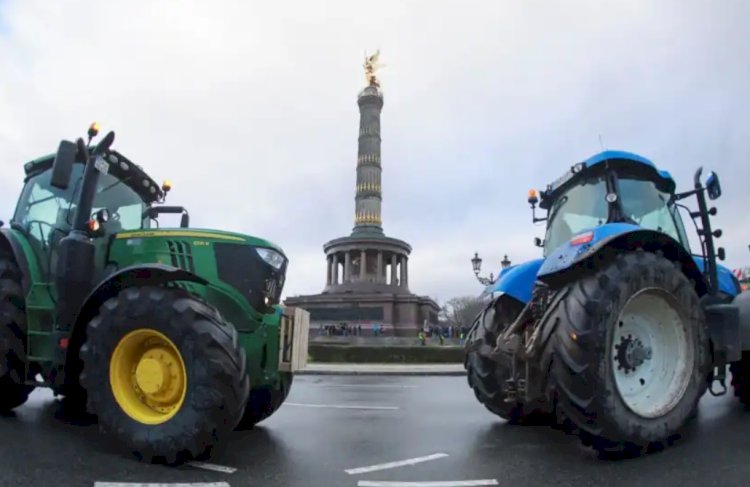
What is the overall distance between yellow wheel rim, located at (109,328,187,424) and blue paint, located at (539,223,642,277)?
273 centimetres

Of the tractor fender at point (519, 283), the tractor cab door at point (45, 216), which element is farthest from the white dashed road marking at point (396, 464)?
the tractor cab door at point (45, 216)

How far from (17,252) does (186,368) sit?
2754 mm

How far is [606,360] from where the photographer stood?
3449 millimetres

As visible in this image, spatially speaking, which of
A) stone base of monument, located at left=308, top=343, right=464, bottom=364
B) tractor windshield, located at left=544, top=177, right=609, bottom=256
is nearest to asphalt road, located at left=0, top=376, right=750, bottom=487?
tractor windshield, located at left=544, top=177, right=609, bottom=256

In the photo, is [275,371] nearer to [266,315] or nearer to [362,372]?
[266,315]

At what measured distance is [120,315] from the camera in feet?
12.7

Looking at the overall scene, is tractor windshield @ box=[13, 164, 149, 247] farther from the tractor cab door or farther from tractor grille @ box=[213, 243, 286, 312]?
tractor grille @ box=[213, 243, 286, 312]

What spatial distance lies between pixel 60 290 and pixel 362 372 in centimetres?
1509

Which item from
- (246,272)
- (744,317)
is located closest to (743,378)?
(744,317)

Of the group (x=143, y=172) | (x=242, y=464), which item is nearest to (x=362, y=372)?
(x=143, y=172)

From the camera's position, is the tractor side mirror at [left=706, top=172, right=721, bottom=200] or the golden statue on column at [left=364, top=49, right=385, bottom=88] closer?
the tractor side mirror at [left=706, top=172, right=721, bottom=200]

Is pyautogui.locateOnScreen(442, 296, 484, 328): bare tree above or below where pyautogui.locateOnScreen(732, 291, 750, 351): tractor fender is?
above

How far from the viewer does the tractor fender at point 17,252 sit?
5.07 meters

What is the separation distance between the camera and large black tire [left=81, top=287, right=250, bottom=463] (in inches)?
140
